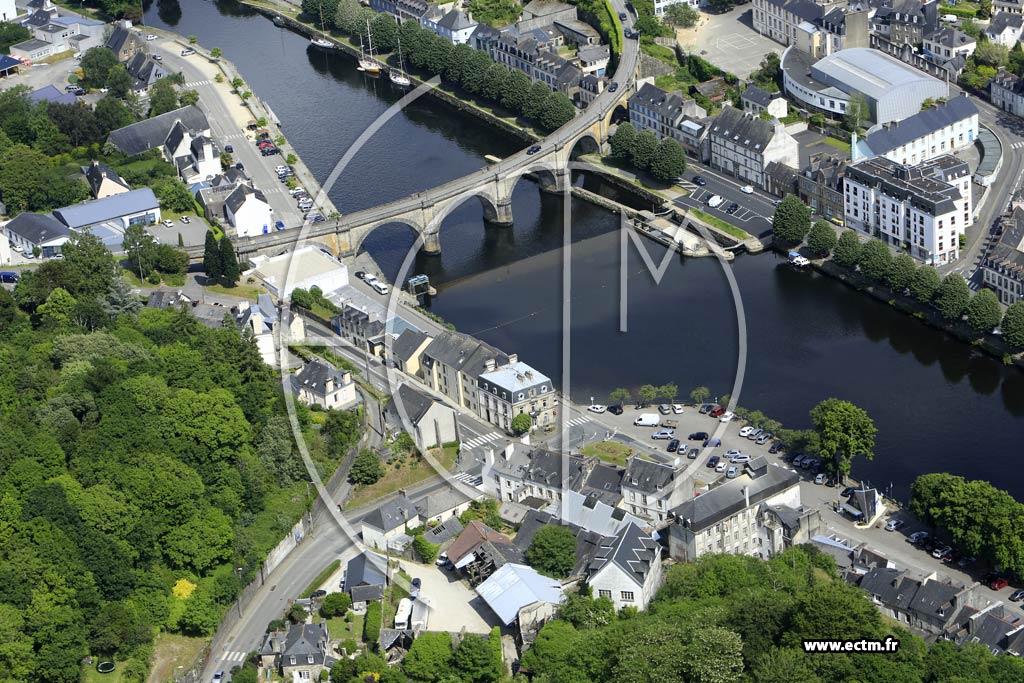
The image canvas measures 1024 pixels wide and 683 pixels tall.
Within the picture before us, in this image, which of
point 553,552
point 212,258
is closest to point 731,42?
point 212,258

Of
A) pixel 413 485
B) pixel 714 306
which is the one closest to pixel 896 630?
pixel 413 485

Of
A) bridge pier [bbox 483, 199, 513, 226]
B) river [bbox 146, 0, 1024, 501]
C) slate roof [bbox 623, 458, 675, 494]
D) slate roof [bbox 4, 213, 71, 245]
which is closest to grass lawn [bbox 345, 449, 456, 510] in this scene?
slate roof [bbox 623, 458, 675, 494]

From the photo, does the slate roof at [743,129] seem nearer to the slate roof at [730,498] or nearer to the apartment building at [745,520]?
the slate roof at [730,498]

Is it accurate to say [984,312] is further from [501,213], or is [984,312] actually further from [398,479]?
[501,213]

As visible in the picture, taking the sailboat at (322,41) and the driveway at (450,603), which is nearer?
the driveway at (450,603)

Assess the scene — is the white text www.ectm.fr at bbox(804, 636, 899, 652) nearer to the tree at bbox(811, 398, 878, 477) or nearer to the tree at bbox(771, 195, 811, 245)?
the tree at bbox(811, 398, 878, 477)

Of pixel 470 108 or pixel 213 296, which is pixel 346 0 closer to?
pixel 470 108

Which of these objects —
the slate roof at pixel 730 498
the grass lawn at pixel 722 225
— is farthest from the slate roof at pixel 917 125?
the slate roof at pixel 730 498
